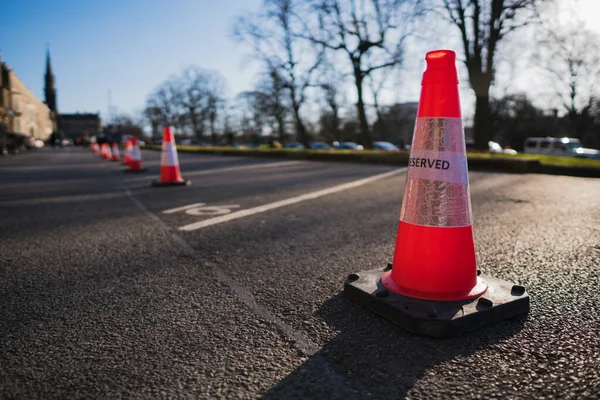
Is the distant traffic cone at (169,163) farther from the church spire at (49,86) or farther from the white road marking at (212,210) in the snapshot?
the church spire at (49,86)

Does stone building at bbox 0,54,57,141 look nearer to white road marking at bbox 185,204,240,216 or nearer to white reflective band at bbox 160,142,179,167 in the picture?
white reflective band at bbox 160,142,179,167

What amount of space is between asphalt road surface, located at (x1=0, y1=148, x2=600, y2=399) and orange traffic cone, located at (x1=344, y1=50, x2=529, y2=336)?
0.13 meters

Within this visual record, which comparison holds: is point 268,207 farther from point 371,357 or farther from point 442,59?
point 371,357

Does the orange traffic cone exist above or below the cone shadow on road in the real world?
above

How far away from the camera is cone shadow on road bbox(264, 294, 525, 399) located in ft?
5.13

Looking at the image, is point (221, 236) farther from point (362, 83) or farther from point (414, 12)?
point (362, 83)

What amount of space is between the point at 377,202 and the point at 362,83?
22425 millimetres

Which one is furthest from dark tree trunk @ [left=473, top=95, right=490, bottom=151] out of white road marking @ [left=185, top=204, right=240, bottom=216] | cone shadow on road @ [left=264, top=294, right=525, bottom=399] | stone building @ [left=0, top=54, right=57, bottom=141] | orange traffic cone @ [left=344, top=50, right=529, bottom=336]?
stone building @ [left=0, top=54, right=57, bottom=141]

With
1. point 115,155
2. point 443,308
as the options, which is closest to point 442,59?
point 443,308

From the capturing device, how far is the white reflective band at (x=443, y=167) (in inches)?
91.4

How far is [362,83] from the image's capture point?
2720 cm

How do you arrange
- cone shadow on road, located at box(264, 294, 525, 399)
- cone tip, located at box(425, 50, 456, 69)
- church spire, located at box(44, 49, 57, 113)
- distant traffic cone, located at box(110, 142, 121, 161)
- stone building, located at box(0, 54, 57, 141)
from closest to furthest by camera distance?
cone shadow on road, located at box(264, 294, 525, 399)
cone tip, located at box(425, 50, 456, 69)
distant traffic cone, located at box(110, 142, 121, 161)
stone building, located at box(0, 54, 57, 141)
church spire, located at box(44, 49, 57, 113)

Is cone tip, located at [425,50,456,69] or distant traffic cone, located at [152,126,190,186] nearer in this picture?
cone tip, located at [425,50,456,69]

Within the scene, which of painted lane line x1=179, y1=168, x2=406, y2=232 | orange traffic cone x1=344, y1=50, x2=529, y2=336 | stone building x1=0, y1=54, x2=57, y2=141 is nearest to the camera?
orange traffic cone x1=344, y1=50, x2=529, y2=336
